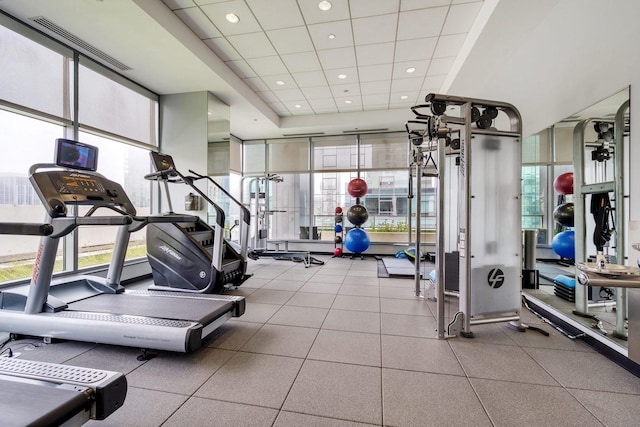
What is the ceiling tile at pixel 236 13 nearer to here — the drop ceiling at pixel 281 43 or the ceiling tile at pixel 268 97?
the drop ceiling at pixel 281 43

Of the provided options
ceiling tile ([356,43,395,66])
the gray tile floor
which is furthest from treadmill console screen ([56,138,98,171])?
ceiling tile ([356,43,395,66])

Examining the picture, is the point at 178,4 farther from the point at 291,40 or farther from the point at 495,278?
the point at 495,278

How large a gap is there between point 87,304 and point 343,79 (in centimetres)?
528

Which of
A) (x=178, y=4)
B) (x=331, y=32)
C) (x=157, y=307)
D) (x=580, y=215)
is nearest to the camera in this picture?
(x=157, y=307)

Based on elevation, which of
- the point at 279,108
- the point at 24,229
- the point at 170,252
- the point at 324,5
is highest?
the point at 279,108

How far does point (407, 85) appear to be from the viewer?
5699 millimetres

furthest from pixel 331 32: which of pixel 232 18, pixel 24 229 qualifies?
pixel 24 229

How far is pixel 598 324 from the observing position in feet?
8.73

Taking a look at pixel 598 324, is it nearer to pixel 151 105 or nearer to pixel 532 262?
pixel 532 262

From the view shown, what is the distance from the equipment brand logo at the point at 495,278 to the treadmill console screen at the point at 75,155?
13.7 feet

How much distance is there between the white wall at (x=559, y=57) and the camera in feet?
7.29

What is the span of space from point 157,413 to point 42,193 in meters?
1.92

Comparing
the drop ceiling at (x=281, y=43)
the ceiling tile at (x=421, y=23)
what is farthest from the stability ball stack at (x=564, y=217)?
the ceiling tile at (x=421, y=23)

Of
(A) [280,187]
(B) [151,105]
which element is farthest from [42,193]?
(A) [280,187]
